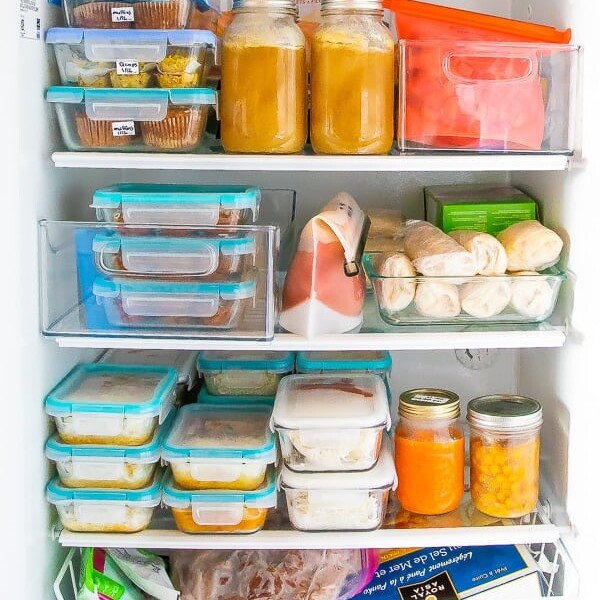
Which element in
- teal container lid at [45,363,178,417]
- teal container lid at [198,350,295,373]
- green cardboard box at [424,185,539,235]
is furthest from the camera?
teal container lid at [198,350,295,373]

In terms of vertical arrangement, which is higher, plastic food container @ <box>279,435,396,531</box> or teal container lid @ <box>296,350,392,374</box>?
teal container lid @ <box>296,350,392,374</box>

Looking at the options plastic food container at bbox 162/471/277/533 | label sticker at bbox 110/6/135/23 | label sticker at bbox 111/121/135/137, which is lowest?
plastic food container at bbox 162/471/277/533

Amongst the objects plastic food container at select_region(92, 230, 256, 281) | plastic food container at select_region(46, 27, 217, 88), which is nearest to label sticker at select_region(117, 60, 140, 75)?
plastic food container at select_region(46, 27, 217, 88)

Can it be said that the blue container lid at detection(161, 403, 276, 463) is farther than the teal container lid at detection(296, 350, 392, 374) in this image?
No

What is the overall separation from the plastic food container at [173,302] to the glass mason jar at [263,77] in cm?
25

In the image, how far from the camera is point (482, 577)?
1.76m

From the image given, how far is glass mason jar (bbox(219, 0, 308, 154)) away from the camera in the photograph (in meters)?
1.55

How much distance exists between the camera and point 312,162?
5.08 feet

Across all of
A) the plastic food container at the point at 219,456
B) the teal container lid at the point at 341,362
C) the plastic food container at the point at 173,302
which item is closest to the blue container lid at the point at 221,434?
the plastic food container at the point at 219,456

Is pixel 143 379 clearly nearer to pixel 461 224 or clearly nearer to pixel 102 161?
pixel 102 161

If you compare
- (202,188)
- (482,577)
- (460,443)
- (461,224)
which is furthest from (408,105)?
(482,577)

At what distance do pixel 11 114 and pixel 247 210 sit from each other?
0.43 metres

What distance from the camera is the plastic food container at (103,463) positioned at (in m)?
1.63

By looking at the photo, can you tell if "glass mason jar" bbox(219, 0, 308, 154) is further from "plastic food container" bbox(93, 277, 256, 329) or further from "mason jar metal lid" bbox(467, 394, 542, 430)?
"mason jar metal lid" bbox(467, 394, 542, 430)
